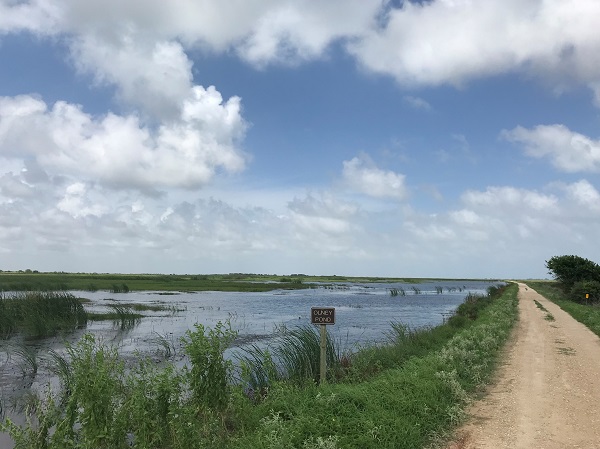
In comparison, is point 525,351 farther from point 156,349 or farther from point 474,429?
point 156,349

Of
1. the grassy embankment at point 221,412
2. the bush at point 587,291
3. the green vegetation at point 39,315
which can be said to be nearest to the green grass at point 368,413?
Answer: the grassy embankment at point 221,412

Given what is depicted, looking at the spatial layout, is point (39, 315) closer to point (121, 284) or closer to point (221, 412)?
point (221, 412)

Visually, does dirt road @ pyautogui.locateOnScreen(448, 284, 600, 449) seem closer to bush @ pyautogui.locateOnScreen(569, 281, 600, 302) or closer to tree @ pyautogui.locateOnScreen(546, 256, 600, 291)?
bush @ pyautogui.locateOnScreen(569, 281, 600, 302)

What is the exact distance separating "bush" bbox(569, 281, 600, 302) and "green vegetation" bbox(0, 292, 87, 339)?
37.9 meters

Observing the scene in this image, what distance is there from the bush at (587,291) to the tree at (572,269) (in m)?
4.49

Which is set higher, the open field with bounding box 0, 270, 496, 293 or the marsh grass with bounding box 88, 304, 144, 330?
the open field with bounding box 0, 270, 496, 293

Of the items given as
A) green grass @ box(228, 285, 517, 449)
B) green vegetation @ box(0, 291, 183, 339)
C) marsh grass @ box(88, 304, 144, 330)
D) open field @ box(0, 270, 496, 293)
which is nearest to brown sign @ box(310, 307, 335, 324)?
green grass @ box(228, 285, 517, 449)

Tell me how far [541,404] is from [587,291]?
36.7 m

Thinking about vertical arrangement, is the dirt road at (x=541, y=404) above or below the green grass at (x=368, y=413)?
below

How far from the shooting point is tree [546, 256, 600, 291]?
4703 centimetres

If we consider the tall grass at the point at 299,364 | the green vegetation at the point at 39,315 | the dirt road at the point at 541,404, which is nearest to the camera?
the dirt road at the point at 541,404

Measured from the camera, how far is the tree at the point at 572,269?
1852 inches

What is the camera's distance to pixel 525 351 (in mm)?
14664

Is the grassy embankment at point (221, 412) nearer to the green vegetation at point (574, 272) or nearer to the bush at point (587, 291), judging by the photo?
the bush at point (587, 291)
